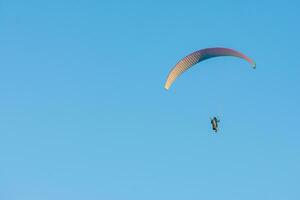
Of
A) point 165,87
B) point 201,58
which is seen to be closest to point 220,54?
point 201,58

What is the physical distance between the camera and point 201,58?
191 ft

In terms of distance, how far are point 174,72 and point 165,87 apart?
6.34ft

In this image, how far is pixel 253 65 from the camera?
5297cm

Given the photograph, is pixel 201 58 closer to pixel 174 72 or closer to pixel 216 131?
pixel 174 72

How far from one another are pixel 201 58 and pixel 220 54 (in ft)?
6.22

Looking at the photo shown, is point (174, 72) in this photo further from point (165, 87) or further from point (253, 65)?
point (253, 65)

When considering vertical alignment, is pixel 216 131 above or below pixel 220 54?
below

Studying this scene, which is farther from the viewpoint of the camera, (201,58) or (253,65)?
(201,58)

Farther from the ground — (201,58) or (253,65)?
(201,58)

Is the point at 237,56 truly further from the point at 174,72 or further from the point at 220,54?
the point at 174,72

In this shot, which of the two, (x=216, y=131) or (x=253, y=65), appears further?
(x=216, y=131)

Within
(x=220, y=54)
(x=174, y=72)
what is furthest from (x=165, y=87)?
(x=220, y=54)

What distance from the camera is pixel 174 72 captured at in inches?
2293

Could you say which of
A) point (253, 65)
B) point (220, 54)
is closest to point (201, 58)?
point (220, 54)
